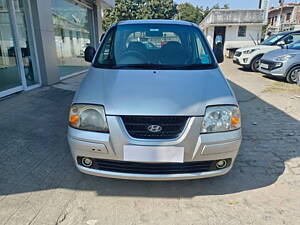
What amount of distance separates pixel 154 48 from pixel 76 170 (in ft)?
5.98

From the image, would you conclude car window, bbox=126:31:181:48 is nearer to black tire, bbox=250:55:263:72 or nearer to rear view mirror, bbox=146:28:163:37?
rear view mirror, bbox=146:28:163:37

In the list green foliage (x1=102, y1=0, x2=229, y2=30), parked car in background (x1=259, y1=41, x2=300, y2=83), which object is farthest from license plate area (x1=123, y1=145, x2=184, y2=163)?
green foliage (x1=102, y1=0, x2=229, y2=30)

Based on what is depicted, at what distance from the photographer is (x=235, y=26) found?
69.7ft

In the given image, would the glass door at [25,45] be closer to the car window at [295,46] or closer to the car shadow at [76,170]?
the car shadow at [76,170]

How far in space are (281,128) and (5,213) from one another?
13.2ft

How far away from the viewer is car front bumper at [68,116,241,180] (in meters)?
1.82

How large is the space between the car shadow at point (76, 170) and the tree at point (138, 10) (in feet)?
108

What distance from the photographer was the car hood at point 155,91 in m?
1.87

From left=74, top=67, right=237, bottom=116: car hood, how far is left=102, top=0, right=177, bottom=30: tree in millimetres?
34573

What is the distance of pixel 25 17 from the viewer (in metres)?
5.73

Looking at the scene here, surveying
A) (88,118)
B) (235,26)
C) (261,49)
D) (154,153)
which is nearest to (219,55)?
(154,153)

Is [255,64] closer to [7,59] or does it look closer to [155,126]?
[7,59]

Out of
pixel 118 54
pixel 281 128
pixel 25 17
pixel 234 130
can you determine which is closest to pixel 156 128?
pixel 234 130

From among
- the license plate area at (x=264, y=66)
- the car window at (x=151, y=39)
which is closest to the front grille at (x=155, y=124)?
the car window at (x=151, y=39)
